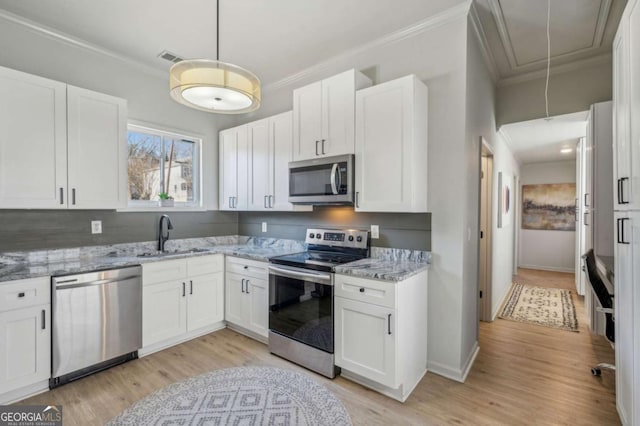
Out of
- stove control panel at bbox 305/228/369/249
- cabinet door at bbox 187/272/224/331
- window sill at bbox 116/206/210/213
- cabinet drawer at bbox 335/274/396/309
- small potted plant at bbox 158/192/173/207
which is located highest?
small potted plant at bbox 158/192/173/207

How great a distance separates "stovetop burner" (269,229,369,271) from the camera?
2.68 m

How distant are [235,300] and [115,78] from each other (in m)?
2.72

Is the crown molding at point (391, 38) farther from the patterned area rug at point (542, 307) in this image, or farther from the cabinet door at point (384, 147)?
the patterned area rug at point (542, 307)

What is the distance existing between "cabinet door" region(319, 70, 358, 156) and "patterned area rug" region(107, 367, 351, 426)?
2015 millimetres

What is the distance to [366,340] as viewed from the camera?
7.50 feet

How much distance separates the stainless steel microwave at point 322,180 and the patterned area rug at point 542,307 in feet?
10.0

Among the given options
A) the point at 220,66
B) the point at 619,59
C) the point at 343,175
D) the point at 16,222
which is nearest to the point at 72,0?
the point at 220,66

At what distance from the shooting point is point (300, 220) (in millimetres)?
3652

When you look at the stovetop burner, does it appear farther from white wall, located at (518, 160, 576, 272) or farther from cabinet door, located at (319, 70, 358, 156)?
white wall, located at (518, 160, 576, 272)

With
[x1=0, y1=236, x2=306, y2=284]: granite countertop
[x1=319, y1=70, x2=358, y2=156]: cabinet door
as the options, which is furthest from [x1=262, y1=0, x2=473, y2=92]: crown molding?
[x1=0, y1=236, x2=306, y2=284]: granite countertop

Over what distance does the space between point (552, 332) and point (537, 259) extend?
4.50 meters

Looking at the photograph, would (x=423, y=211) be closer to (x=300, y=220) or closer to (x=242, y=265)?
(x=300, y=220)

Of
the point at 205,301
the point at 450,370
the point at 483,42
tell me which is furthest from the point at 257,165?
the point at 450,370

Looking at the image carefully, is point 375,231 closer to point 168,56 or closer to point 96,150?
A: point 96,150
